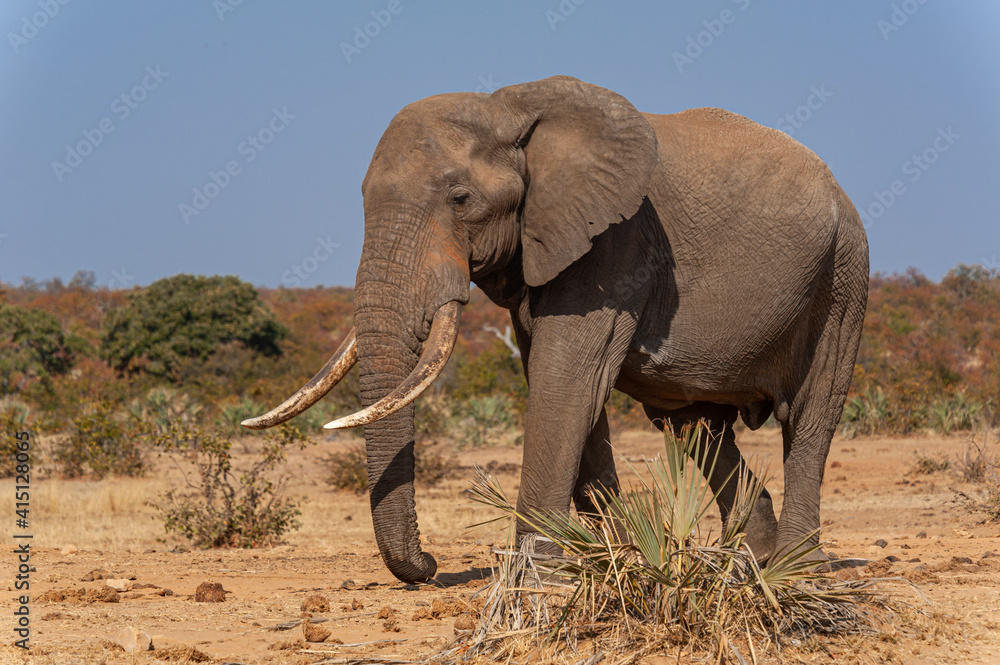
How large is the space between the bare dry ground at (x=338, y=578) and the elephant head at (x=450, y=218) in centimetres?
73

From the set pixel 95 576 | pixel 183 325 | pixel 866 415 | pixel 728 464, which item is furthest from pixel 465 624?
pixel 183 325

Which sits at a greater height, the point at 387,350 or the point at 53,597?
the point at 387,350

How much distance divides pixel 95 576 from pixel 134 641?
2.34m

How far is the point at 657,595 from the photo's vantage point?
417cm

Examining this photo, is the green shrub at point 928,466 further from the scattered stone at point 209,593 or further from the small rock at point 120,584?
the small rock at point 120,584

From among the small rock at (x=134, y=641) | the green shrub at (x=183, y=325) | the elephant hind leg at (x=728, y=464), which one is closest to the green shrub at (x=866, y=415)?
the elephant hind leg at (x=728, y=464)

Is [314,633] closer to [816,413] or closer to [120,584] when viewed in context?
[120,584]

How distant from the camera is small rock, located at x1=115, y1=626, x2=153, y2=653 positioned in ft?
15.3

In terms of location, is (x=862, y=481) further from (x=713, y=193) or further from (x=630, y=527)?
(x=630, y=527)

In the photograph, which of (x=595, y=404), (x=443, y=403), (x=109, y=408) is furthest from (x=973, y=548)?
(x=443, y=403)

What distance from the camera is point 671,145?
234 inches

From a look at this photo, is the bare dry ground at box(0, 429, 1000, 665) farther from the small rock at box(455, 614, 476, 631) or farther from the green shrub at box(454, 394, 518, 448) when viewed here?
the green shrub at box(454, 394, 518, 448)

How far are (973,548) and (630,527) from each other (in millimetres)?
4356

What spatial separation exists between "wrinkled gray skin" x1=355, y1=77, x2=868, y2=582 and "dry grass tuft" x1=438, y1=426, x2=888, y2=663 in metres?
0.59
